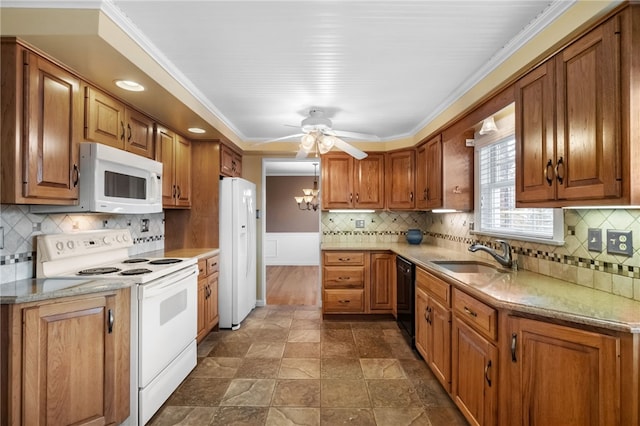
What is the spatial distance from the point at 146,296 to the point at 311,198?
5098 millimetres

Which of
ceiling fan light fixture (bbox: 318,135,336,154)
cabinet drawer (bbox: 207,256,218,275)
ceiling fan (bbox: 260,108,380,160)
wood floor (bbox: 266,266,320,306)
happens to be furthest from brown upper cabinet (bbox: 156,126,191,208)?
wood floor (bbox: 266,266,320,306)

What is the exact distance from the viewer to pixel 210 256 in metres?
3.21

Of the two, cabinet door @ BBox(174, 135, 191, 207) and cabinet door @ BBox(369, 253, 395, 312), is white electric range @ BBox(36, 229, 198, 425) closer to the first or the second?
cabinet door @ BBox(174, 135, 191, 207)

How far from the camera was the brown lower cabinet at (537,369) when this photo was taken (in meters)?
1.16

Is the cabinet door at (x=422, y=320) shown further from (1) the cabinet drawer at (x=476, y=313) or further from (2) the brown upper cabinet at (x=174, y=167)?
(2) the brown upper cabinet at (x=174, y=167)

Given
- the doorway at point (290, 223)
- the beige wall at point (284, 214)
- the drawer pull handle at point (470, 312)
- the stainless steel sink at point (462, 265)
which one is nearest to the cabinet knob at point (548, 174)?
the drawer pull handle at point (470, 312)

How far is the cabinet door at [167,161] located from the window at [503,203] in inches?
120

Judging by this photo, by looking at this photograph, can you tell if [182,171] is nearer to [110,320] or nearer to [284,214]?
[110,320]

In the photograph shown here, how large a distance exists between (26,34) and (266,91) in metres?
1.47

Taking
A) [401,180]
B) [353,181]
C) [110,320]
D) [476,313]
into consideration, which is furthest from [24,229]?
[401,180]

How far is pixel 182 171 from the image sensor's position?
129 inches

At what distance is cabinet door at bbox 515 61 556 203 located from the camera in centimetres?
160

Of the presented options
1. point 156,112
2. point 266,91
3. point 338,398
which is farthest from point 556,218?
point 156,112

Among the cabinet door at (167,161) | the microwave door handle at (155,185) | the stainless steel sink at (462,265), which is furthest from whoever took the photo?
the cabinet door at (167,161)
